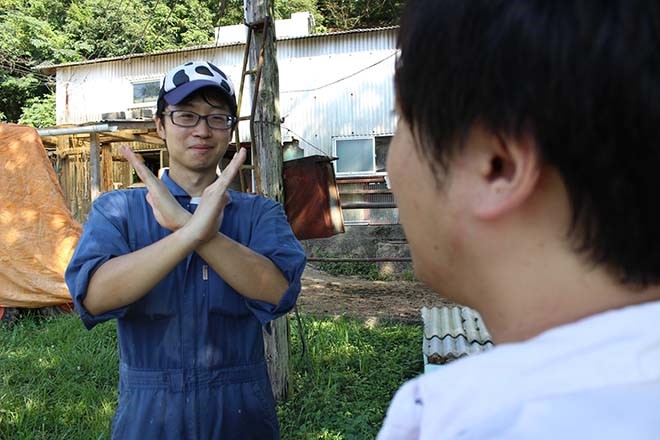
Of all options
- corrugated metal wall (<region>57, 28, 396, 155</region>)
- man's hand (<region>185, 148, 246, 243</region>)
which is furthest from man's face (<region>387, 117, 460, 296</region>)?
corrugated metal wall (<region>57, 28, 396, 155</region>)

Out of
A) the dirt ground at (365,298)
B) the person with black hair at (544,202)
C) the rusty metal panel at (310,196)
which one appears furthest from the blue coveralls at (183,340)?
the dirt ground at (365,298)

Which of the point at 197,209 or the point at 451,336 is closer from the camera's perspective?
the point at 197,209

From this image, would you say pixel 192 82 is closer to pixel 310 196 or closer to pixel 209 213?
pixel 209 213

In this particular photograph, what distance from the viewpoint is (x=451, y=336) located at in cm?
432

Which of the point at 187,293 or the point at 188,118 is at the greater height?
the point at 188,118

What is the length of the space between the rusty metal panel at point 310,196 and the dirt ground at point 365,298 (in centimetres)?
189

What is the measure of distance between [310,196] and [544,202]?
3571 millimetres

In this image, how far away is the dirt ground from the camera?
6.17m

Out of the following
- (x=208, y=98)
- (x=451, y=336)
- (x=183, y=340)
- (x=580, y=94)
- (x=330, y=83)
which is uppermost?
(x=330, y=83)

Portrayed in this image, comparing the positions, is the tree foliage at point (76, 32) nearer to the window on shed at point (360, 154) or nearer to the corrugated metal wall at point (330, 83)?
the corrugated metal wall at point (330, 83)

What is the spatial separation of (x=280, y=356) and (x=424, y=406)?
3.47 m

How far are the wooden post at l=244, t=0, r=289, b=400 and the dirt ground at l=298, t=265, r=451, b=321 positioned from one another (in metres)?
2.04

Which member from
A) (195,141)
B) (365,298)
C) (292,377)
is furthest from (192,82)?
(365,298)

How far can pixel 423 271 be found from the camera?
2.29 feet
